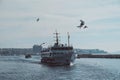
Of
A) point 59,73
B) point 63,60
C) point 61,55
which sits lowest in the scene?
point 59,73

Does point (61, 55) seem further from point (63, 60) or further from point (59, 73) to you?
point (59, 73)

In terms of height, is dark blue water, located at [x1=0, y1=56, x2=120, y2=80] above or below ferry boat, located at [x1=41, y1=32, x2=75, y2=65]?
below

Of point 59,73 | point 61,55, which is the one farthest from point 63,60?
point 59,73

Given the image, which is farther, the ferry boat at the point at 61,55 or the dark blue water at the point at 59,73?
the ferry boat at the point at 61,55

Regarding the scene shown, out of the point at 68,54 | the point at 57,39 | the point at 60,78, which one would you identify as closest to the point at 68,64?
the point at 68,54

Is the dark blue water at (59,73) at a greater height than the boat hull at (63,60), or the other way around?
the boat hull at (63,60)

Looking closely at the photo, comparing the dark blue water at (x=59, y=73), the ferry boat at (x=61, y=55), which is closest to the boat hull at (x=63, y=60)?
the ferry boat at (x=61, y=55)

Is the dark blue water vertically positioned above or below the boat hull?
below

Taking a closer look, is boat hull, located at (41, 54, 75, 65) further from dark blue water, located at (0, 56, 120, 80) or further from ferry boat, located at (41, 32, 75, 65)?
dark blue water, located at (0, 56, 120, 80)

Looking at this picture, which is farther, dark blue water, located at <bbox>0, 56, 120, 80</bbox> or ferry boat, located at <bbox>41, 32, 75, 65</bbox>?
ferry boat, located at <bbox>41, 32, 75, 65</bbox>

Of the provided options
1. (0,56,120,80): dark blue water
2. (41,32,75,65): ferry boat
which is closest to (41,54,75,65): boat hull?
(41,32,75,65): ferry boat

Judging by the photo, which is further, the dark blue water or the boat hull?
the boat hull

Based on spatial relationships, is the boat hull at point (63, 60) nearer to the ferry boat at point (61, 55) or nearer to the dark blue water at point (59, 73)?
the ferry boat at point (61, 55)

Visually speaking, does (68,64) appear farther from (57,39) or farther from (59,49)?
(57,39)
